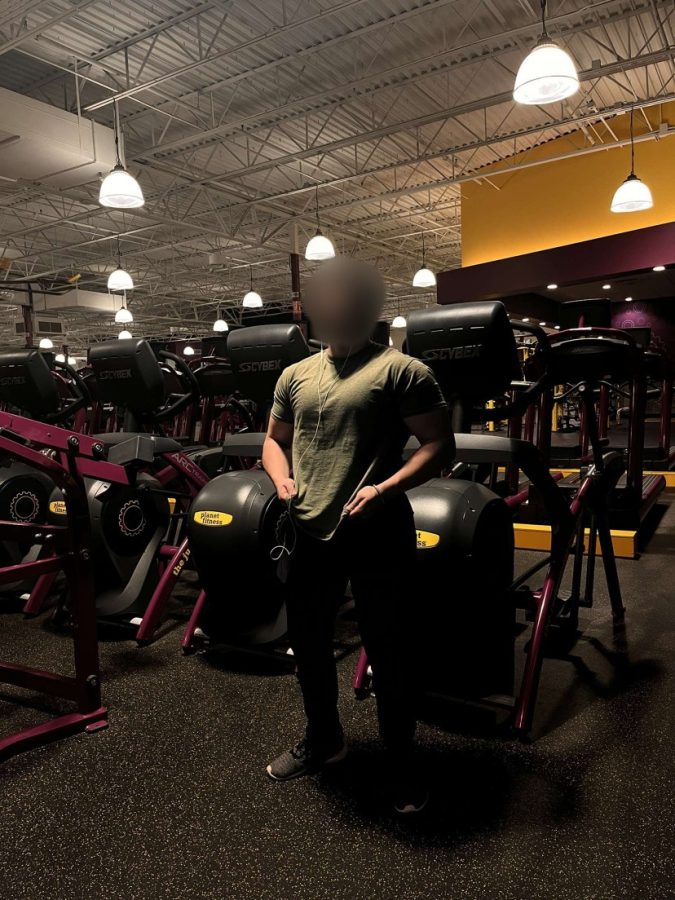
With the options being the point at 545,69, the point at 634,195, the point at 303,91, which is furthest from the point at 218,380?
the point at 303,91

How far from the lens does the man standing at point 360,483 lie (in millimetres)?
1637

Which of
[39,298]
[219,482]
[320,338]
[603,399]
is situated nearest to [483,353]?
[320,338]

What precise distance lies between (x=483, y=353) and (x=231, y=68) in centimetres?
723

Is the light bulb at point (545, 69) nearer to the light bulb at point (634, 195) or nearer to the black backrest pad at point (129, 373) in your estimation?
the light bulb at point (634, 195)

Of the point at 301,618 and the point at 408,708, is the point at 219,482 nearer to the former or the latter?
the point at 301,618

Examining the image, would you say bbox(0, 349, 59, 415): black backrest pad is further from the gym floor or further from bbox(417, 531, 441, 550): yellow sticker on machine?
bbox(417, 531, 441, 550): yellow sticker on machine

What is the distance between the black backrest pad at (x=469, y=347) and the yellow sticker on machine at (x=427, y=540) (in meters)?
0.54

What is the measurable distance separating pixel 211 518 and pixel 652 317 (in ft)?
42.5

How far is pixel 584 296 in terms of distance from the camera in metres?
12.9

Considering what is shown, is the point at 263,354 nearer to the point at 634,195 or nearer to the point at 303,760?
the point at 303,760

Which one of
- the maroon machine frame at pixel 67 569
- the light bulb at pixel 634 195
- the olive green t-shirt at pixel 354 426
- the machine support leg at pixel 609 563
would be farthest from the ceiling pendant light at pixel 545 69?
the maroon machine frame at pixel 67 569

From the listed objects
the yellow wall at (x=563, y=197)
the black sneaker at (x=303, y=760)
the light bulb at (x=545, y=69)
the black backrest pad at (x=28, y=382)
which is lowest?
the black sneaker at (x=303, y=760)

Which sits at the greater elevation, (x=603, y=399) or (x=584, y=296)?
(x=584, y=296)

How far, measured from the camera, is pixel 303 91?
8242mm
